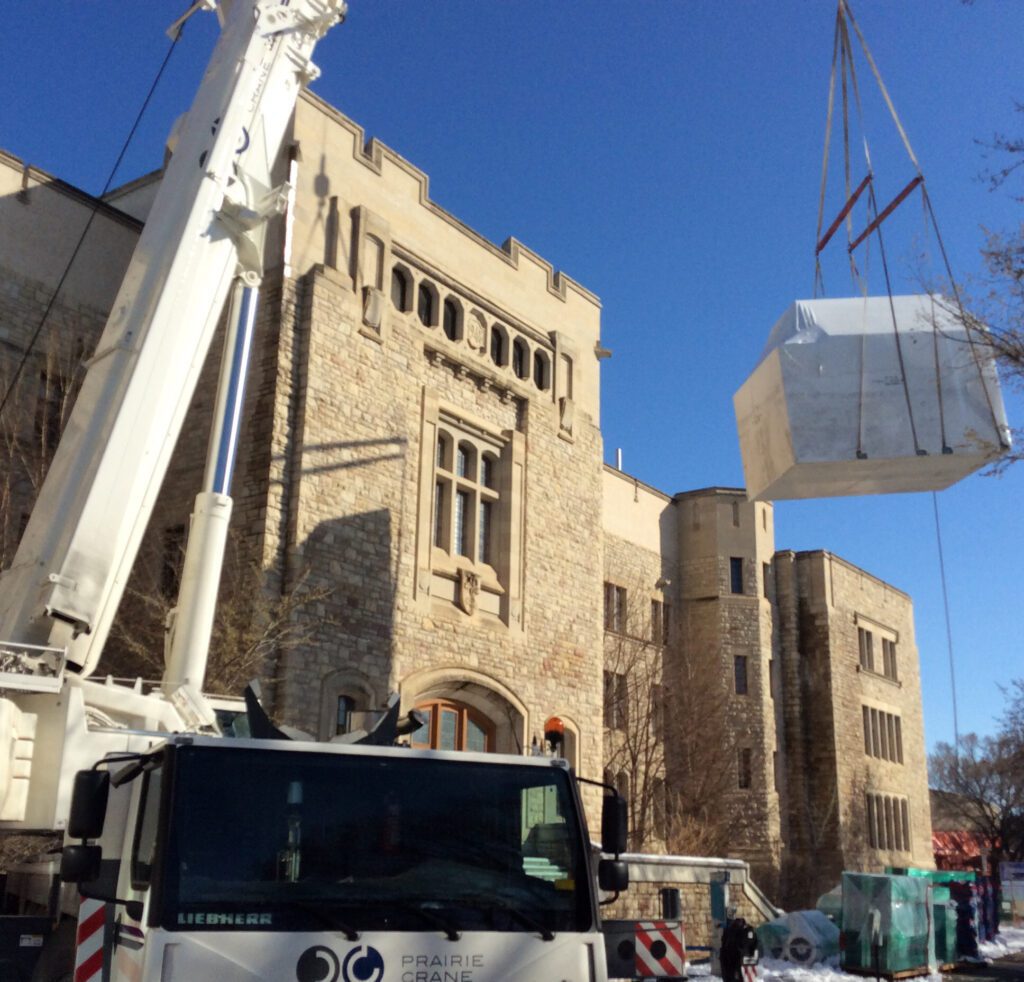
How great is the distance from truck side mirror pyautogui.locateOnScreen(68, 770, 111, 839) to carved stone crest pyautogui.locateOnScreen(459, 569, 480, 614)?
47.2 ft

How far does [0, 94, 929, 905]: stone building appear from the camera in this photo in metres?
16.7

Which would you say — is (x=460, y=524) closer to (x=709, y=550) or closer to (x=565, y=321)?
(x=565, y=321)

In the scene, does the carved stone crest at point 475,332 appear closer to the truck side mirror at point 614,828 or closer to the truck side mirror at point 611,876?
the truck side mirror at point 614,828

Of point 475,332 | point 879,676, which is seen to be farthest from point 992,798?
point 475,332

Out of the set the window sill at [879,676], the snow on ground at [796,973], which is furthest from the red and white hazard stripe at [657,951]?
the window sill at [879,676]

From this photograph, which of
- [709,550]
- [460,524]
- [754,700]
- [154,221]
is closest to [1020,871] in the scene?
[754,700]

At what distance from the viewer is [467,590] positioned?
19.5 meters

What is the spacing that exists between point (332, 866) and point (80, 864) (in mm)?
1029

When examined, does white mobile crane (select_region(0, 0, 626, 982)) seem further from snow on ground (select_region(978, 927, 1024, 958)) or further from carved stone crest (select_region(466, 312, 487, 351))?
snow on ground (select_region(978, 927, 1024, 958))

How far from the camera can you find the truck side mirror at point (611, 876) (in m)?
5.61

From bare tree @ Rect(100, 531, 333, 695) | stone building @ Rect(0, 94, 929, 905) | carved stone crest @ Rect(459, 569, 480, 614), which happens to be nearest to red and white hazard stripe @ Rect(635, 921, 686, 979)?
bare tree @ Rect(100, 531, 333, 695)

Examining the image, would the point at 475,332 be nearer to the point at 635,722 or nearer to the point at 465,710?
the point at 465,710

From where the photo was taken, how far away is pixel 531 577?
2103cm

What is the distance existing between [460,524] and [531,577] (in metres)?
1.77
